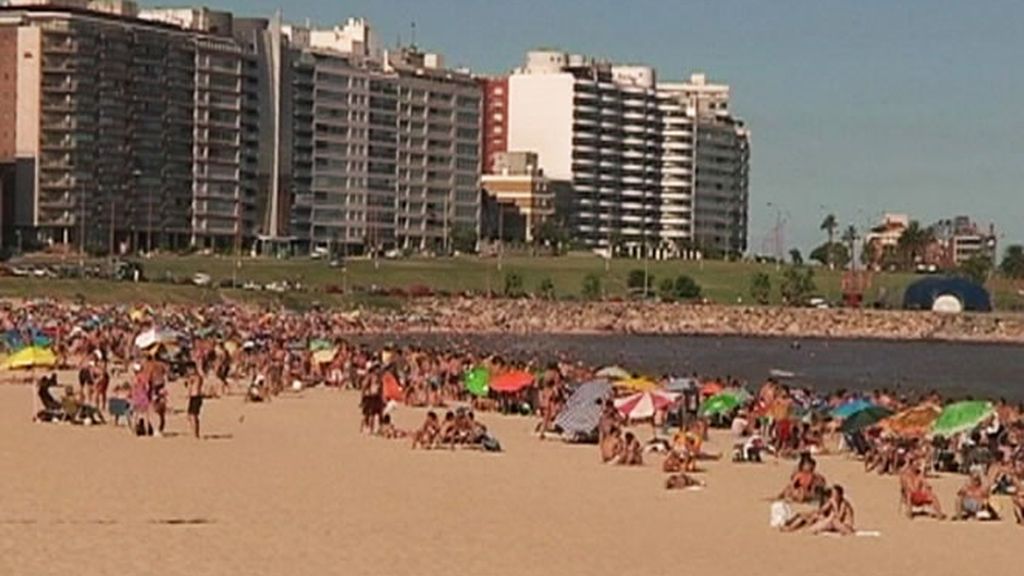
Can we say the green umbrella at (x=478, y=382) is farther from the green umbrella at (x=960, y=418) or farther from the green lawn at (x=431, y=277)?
the green lawn at (x=431, y=277)

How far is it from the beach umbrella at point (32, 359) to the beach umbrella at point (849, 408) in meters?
16.0

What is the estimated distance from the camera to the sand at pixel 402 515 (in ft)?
69.4

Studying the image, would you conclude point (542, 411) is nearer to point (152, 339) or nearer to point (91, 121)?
point (152, 339)

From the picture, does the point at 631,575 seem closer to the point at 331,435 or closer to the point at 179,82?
the point at 331,435

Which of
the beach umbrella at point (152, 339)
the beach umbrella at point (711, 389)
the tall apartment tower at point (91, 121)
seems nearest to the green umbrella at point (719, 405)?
the beach umbrella at point (711, 389)

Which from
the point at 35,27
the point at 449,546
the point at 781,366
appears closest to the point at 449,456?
the point at 449,546

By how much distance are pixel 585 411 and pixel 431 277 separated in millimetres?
101901

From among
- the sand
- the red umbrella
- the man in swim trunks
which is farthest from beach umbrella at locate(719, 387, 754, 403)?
the man in swim trunks

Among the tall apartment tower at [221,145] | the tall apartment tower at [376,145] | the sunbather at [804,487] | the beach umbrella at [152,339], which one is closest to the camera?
the sunbather at [804,487]

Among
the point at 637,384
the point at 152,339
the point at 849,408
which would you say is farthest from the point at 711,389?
the point at 152,339

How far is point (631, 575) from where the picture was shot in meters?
20.8

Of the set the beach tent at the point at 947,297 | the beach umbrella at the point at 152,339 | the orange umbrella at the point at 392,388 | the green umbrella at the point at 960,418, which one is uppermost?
the green umbrella at the point at 960,418

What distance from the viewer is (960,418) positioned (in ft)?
108

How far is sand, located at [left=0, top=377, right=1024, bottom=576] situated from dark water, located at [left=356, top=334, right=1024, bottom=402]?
124 feet
